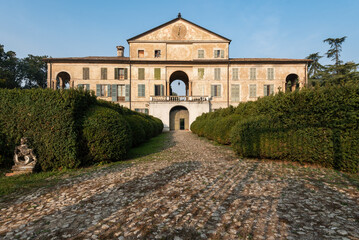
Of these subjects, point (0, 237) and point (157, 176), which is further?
point (157, 176)

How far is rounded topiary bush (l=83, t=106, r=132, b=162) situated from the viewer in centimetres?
536

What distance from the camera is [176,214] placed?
2516mm

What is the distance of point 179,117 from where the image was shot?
2508cm

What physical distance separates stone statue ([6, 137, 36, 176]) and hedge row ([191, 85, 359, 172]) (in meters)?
6.63

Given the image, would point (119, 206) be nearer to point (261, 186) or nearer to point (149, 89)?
point (261, 186)

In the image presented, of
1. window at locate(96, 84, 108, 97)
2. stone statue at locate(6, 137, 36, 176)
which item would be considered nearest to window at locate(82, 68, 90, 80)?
window at locate(96, 84, 108, 97)

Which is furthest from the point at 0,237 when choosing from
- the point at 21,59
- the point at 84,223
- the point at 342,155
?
the point at 21,59

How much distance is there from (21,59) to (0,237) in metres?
54.6

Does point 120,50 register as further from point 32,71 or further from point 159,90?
point 32,71

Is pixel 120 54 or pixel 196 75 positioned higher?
pixel 120 54

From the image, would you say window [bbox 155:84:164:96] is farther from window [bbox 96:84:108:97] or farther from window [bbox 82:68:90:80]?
window [bbox 82:68:90:80]

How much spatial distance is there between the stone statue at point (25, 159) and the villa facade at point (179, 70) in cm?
2058

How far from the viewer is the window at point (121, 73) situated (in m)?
25.7

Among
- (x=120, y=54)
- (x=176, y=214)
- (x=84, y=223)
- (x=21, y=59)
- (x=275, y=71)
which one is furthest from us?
(x=21, y=59)
